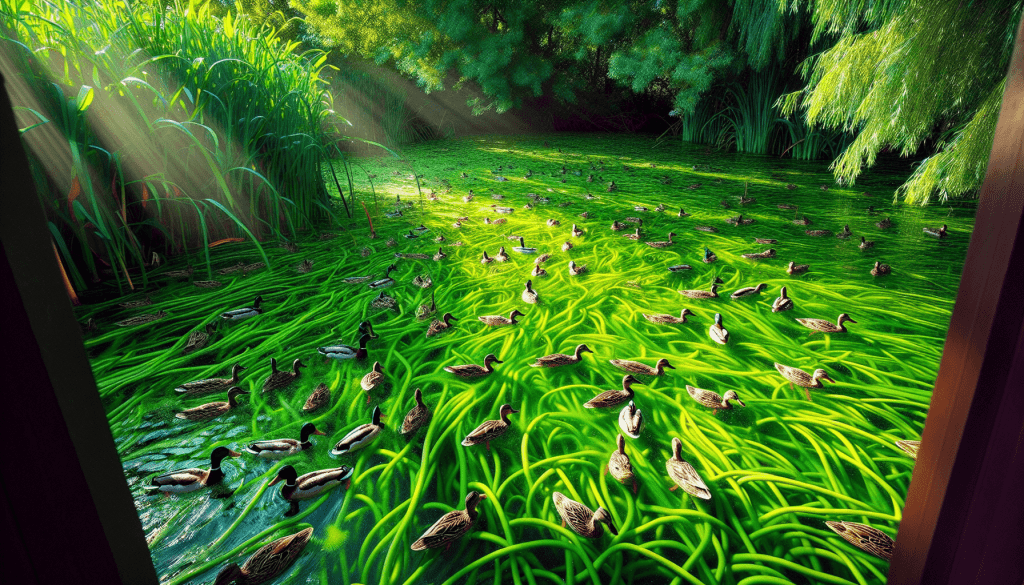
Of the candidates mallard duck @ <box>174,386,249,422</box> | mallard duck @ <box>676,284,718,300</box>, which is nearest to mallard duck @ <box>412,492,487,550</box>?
mallard duck @ <box>174,386,249,422</box>

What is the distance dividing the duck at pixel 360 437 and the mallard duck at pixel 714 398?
1149 millimetres

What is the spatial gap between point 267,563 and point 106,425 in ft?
2.47

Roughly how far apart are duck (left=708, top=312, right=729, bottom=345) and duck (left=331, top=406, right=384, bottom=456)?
1501 millimetres

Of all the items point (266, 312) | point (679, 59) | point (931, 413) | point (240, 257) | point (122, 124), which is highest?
point (679, 59)

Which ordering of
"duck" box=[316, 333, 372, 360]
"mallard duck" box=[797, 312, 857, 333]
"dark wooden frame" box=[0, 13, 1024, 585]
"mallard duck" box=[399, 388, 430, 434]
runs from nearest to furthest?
"dark wooden frame" box=[0, 13, 1024, 585] → "mallard duck" box=[399, 388, 430, 434] → "duck" box=[316, 333, 372, 360] → "mallard duck" box=[797, 312, 857, 333]

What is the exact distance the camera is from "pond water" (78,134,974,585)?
1069mm

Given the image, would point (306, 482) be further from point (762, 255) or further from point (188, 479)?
point (762, 255)

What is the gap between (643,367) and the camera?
1730 mm

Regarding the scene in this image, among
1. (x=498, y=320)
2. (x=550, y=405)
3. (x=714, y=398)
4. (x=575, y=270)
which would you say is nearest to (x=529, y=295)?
(x=498, y=320)

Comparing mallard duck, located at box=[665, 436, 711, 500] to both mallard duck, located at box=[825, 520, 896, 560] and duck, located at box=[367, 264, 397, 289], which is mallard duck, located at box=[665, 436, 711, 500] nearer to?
mallard duck, located at box=[825, 520, 896, 560]

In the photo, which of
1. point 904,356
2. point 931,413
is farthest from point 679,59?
point 931,413

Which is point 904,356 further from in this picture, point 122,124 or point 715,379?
point 122,124

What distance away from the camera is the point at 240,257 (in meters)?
2.87

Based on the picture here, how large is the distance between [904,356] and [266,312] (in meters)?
3.06
